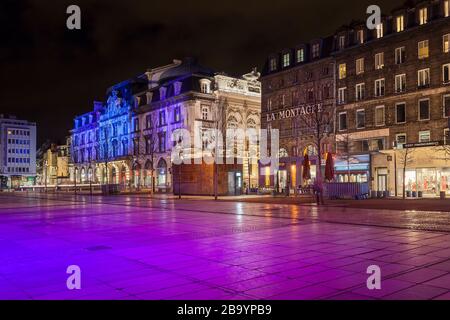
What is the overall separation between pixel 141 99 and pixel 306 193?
140ft

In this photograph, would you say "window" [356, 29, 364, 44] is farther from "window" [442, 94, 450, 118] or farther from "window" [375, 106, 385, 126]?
"window" [442, 94, 450, 118]

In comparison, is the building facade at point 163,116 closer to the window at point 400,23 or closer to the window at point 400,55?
the window at point 400,55

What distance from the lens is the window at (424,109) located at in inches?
1629

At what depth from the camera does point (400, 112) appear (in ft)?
144

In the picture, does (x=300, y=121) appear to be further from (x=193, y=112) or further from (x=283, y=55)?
(x=193, y=112)

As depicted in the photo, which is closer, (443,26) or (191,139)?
(443,26)

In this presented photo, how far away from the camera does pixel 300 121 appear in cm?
5319

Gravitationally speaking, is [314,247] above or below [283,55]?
below

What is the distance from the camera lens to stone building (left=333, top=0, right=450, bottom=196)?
133 ft

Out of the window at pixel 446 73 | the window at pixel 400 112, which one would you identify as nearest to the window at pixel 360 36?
the window at pixel 400 112

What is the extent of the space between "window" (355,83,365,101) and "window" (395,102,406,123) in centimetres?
420

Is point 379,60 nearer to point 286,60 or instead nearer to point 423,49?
point 423,49

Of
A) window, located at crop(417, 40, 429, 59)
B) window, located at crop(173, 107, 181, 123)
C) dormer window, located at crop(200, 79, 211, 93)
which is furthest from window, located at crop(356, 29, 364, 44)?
window, located at crop(173, 107, 181, 123)

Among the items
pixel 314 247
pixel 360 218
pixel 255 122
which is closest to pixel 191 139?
pixel 255 122
